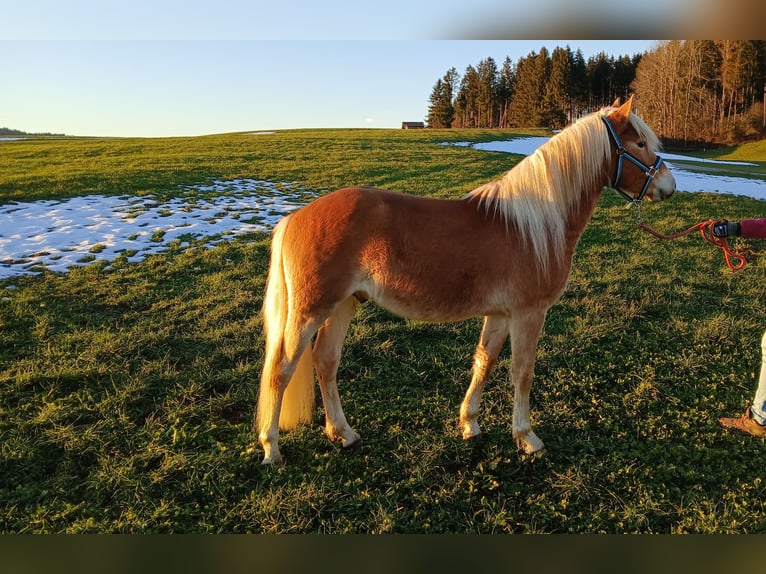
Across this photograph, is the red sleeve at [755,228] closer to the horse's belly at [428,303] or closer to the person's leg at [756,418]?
the person's leg at [756,418]

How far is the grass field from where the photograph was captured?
2.70 m

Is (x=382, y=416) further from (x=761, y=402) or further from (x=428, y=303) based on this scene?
(x=761, y=402)

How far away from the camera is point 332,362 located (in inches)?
134

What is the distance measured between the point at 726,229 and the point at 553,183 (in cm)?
128

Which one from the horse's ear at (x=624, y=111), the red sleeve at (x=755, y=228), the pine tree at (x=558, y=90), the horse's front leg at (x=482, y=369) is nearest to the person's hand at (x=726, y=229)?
the red sleeve at (x=755, y=228)

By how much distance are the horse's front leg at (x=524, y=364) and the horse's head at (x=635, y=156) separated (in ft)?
3.98

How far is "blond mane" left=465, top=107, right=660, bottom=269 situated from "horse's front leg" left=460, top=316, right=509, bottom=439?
25.6 inches

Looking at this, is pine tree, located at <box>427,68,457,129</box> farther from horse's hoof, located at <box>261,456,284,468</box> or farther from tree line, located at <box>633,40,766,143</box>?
horse's hoof, located at <box>261,456,284,468</box>

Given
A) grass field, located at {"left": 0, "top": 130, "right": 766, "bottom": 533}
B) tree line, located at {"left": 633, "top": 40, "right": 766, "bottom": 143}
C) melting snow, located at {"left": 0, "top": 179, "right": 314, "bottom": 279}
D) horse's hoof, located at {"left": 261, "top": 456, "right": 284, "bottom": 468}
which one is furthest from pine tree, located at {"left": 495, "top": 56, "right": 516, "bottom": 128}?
horse's hoof, located at {"left": 261, "top": 456, "right": 284, "bottom": 468}

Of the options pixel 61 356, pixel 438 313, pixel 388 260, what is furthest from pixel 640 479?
pixel 61 356

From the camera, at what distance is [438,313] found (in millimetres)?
3072
